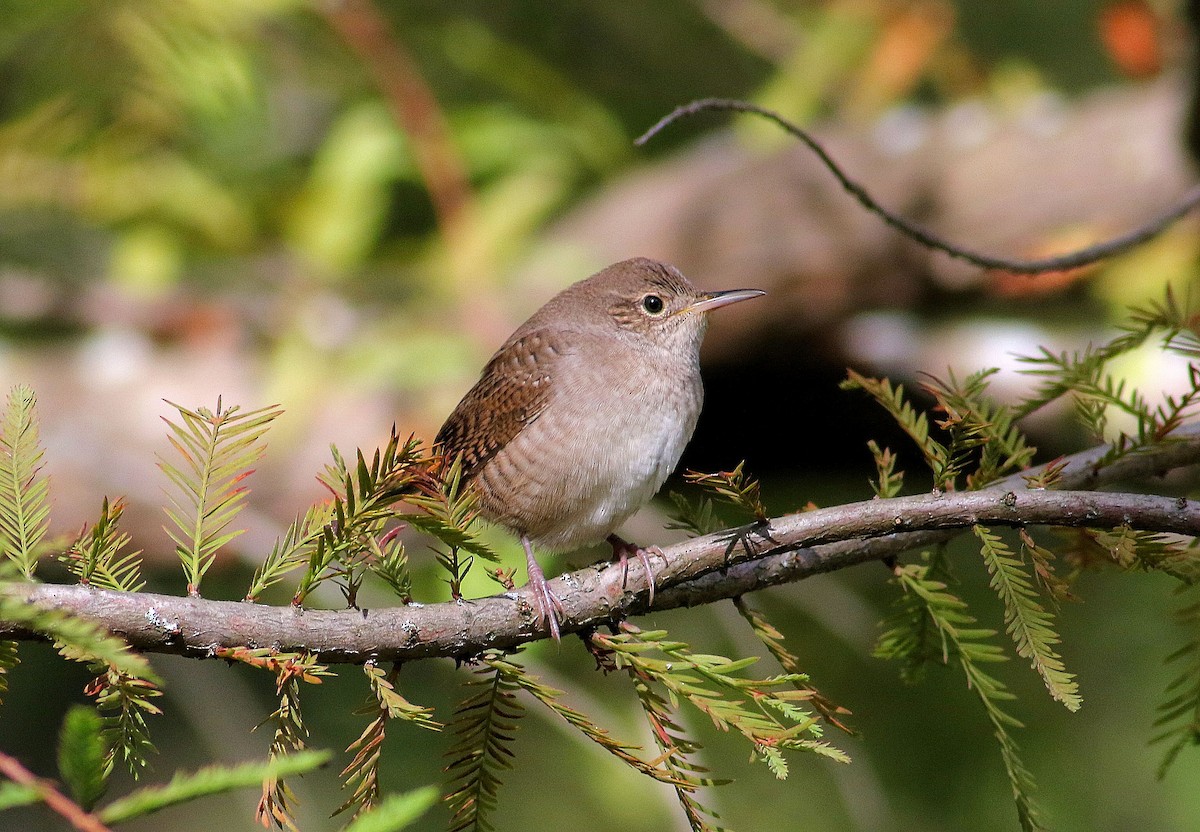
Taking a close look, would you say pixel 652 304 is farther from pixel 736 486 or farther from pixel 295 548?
pixel 295 548

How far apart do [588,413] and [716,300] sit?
0.60 metres

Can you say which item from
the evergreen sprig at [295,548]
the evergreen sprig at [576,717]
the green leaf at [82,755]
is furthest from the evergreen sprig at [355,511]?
the green leaf at [82,755]

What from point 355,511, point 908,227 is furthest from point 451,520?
point 908,227

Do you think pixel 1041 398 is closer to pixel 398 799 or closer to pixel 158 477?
pixel 398 799

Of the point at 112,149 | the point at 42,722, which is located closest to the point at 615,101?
the point at 112,149

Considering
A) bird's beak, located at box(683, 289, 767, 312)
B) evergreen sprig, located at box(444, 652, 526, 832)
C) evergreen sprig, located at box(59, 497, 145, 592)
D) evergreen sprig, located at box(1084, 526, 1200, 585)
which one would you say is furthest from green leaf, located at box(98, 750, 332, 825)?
bird's beak, located at box(683, 289, 767, 312)

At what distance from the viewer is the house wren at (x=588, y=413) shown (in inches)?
92.5

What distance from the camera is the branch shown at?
4.11 ft

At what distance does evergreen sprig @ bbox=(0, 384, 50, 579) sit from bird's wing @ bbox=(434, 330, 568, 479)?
1212 millimetres

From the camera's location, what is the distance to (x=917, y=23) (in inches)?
178

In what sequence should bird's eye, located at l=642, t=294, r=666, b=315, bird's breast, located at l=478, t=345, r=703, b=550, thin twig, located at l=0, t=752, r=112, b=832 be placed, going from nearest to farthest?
thin twig, located at l=0, t=752, r=112, b=832, bird's breast, located at l=478, t=345, r=703, b=550, bird's eye, located at l=642, t=294, r=666, b=315

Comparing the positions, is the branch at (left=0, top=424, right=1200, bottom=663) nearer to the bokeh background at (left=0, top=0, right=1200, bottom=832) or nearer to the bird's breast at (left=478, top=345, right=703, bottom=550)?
the bird's breast at (left=478, top=345, right=703, bottom=550)

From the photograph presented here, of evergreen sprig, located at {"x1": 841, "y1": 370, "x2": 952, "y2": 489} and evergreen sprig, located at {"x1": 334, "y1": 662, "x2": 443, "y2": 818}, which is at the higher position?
evergreen sprig, located at {"x1": 841, "y1": 370, "x2": 952, "y2": 489}

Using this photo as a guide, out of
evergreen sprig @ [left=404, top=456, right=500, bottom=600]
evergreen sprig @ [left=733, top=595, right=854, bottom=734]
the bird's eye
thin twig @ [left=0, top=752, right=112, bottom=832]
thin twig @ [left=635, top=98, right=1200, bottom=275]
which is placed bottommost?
evergreen sprig @ [left=733, top=595, right=854, bottom=734]
